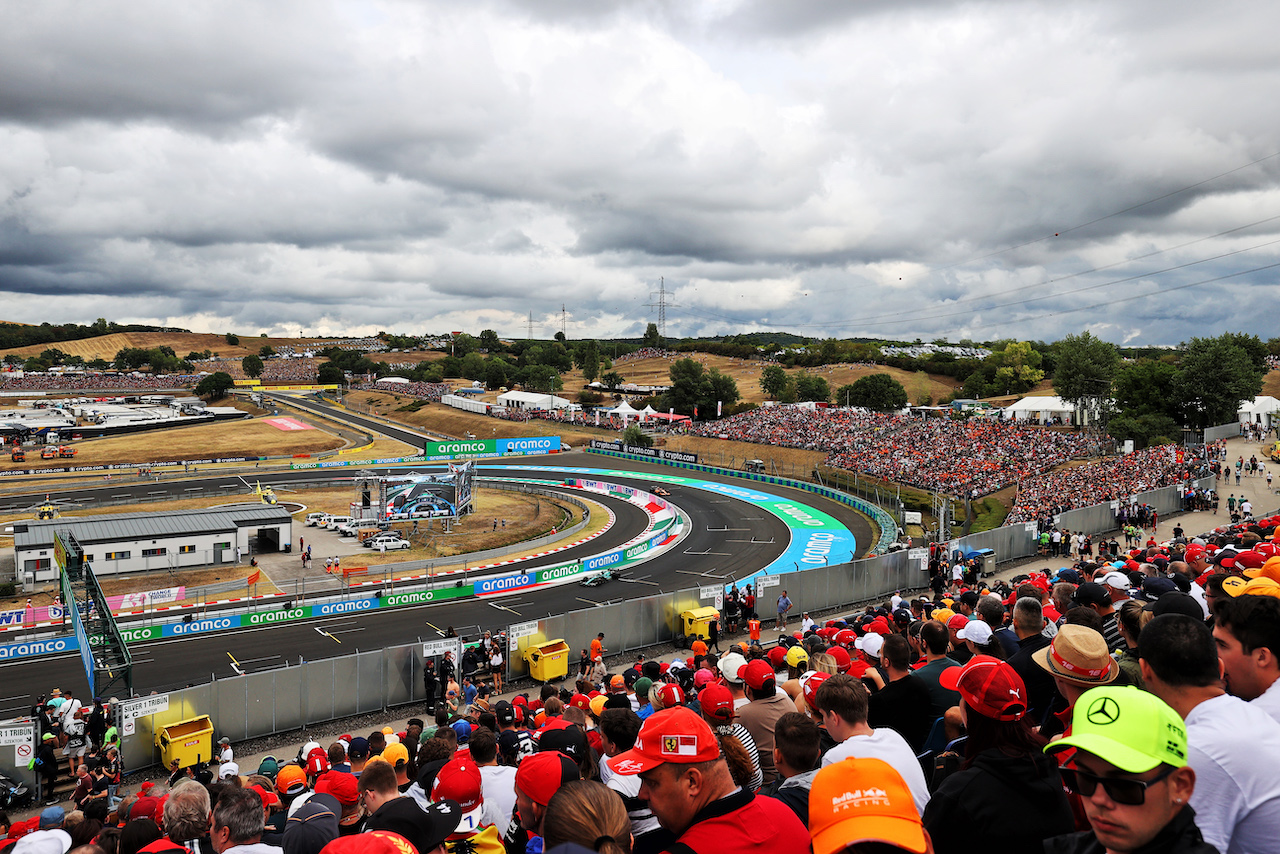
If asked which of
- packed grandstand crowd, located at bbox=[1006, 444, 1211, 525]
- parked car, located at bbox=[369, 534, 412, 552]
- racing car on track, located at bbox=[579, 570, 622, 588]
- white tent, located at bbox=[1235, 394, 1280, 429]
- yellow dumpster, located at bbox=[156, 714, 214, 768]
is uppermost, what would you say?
white tent, located at bbox=[1235, 394, 1280, 429]

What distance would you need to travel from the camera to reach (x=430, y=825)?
4.46 m

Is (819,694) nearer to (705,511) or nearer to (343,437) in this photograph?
(705,511)

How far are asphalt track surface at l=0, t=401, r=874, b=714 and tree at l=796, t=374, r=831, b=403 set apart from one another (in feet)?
223

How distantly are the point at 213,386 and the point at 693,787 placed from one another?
494ft

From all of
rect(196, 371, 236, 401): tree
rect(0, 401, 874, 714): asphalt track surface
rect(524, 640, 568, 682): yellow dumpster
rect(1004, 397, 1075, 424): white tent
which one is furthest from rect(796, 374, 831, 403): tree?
rect(524, 640, 568, 682): yellow dumpster

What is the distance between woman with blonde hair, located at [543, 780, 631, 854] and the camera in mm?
3156

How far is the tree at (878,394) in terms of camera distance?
105 meters

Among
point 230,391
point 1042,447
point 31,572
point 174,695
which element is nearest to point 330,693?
point 174,695

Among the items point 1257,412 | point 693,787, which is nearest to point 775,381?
point 1257,412

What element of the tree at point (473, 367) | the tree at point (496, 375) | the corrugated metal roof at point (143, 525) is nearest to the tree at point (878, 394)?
the tree at point (496, 375)

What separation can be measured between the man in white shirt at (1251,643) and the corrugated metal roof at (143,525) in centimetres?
4275

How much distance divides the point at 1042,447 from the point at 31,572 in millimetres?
58509

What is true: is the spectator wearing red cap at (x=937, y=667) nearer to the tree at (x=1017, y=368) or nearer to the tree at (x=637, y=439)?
the tree at (x=637, y=439)

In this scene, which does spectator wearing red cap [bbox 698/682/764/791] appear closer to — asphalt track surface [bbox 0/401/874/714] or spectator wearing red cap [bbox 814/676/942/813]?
spectator wearing red cap [bbox 814/676/942/813]
